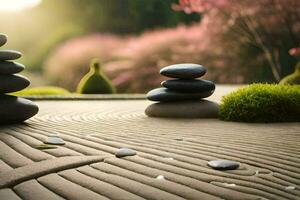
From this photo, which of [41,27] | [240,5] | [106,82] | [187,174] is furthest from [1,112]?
[41,27]

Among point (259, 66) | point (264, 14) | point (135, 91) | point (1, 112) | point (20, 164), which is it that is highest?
point (264, 14)

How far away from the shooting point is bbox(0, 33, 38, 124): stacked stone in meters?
5.53

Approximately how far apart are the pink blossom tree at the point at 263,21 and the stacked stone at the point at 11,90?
12572mm

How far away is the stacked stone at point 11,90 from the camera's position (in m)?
5.53

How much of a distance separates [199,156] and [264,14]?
1473cm

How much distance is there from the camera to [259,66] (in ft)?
62.0

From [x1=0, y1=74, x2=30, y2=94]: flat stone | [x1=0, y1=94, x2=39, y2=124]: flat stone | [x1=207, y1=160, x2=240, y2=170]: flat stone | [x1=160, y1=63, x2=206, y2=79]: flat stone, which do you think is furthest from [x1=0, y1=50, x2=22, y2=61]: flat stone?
[x1=207, y1=160, x2=240, y2=170]: flat stone

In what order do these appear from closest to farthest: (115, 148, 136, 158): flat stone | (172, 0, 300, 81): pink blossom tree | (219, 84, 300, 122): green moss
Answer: (115, 148, 136, 158): flat stone < (219, 84, 300, 122): green moss < (172, 0, 300, 81): pink blossom tree

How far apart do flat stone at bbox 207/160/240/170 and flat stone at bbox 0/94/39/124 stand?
308cm

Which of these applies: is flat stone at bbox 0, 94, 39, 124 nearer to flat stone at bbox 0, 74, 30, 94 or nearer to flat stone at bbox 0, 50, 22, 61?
flat stone at bbox 0, 74, 30, 94

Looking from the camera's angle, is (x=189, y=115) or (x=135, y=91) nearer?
(x=189, y=115)

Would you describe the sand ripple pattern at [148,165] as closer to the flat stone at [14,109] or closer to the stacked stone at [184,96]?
the flat stone at [14,109]

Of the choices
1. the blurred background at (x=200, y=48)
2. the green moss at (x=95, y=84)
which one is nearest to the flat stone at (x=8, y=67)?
the green moss at (x=95, y=84)

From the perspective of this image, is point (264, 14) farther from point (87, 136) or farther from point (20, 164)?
point (20, 164)
